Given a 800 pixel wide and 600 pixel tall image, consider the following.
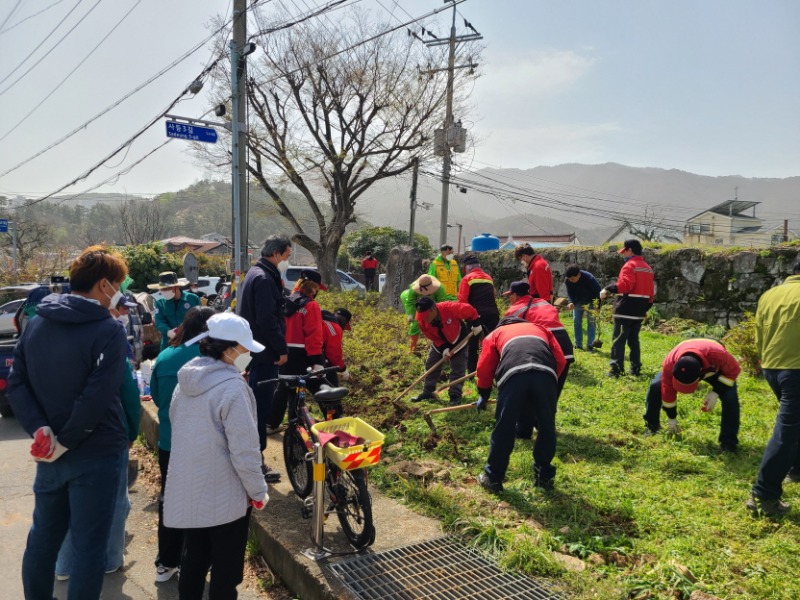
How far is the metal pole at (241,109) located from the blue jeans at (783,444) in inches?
294

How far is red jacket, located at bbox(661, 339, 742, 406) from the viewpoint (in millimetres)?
4875

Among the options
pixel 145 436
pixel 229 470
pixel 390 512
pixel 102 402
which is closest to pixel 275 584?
pixel 390 512

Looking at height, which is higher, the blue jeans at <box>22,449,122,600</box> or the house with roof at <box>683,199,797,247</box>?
the house with roof at <box>683,199,797,247</box>

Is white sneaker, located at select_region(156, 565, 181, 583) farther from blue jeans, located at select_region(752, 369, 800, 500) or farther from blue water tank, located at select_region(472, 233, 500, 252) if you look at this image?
blue water tank, located at select_region(472, 233, 500, 252)

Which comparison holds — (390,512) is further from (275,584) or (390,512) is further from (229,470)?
(229,470)

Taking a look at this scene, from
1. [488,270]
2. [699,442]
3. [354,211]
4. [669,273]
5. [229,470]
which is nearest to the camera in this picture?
[229,470]

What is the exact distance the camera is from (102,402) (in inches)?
107

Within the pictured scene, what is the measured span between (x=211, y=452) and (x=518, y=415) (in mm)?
2479

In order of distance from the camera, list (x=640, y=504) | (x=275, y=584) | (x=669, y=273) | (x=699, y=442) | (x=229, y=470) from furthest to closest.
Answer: (x=669, y=273), (x=699, y=442), (x=640, y=504), (x=275, y=584), (x=229, y=470)

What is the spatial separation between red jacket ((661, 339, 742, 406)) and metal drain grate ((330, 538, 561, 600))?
103 inches

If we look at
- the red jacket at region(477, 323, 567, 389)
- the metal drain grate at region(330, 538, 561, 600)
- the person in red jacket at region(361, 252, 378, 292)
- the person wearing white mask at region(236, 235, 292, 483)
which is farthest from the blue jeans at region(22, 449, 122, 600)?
the person in red jacket at region(361, 252, 378, 292)

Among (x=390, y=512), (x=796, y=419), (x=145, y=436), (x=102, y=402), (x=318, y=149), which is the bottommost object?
(x=145, y=436)

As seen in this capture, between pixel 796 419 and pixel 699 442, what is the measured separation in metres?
1.42

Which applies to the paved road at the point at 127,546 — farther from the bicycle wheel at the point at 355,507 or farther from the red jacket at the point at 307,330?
the red jacket at the point at 307,330
